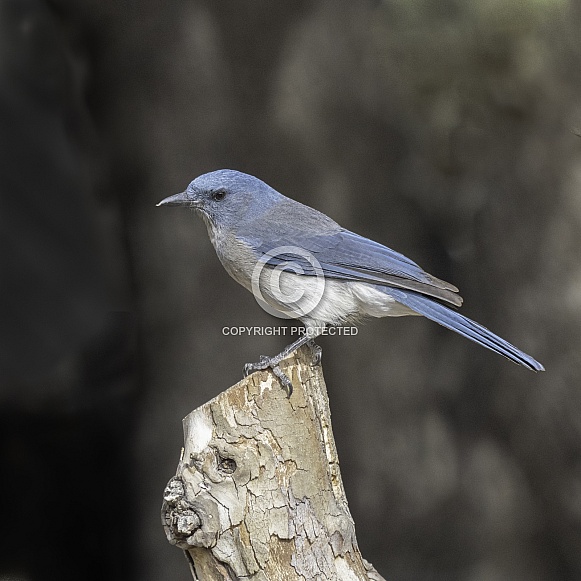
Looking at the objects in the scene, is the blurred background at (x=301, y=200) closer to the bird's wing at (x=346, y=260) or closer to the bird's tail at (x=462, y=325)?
the bird's wing at (x=346, y=260)

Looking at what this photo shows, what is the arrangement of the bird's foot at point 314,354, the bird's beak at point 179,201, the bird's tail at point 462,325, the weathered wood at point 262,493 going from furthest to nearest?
the bird's beak at point 179,201
the bird's foot at point 314,354
the bird's tail at point 462,325
the weathered wood at point 262,493

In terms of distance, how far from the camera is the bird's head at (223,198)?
2.54 metres

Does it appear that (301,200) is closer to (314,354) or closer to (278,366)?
(314,354)

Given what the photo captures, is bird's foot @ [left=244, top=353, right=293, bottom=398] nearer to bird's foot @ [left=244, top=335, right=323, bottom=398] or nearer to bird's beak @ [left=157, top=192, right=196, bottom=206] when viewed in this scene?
bird's foot @ [left=244, top=335, right=323, bottom=398]

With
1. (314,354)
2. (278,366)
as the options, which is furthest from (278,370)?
(314,354)

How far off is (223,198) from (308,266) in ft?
1.22

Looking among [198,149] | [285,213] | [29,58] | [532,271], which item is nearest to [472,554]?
[532,271]

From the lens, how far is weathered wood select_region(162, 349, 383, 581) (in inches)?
81.3

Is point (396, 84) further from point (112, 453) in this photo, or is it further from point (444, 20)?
point (112, 453)

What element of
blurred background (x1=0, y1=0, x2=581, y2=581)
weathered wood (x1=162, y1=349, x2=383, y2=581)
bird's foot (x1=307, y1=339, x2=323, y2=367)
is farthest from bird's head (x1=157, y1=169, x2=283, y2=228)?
Answer: blurred background (x1=0, y1=0, x2=581, y2=581)

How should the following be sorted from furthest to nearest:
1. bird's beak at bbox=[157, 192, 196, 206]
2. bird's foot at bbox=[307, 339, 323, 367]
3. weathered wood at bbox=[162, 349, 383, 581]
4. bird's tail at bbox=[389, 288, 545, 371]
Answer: bird's beak at bbox=[157, 192, 196, 206] → bird's foot at bbox=[307, 339, 323, 367] → bird's tail at bbox=[389, 288, 545, 371] → weathered wood at bbox=[162, 349, 383, 581]

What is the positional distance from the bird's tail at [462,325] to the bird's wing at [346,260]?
40 mm

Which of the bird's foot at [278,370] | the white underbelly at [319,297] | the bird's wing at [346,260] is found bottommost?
the bird's foot at [278,370]

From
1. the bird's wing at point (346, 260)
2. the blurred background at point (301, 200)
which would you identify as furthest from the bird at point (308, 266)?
the blurred background at point (301, 200)
